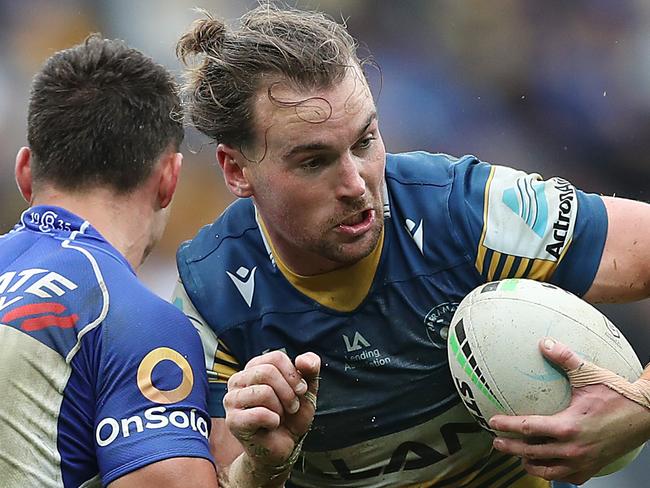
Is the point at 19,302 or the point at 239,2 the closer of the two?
the point at 19,302

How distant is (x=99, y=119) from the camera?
9.30ft

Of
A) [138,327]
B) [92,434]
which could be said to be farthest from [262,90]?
[92,434]

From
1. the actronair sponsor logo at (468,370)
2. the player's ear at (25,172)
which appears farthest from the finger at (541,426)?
the player's ear at (25,172)

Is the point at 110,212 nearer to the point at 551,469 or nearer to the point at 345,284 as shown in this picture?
the point at 345,284

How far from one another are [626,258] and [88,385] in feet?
4.76

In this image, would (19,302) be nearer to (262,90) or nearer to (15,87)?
(262,90)

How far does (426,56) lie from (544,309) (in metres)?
3.94

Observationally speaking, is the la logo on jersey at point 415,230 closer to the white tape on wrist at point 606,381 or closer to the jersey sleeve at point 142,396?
the white tape on wrist at point 606,381

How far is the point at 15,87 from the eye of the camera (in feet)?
20.3

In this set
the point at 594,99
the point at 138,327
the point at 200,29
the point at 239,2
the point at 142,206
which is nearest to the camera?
the point at 138,327

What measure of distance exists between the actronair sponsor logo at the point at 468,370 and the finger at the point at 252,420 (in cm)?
57

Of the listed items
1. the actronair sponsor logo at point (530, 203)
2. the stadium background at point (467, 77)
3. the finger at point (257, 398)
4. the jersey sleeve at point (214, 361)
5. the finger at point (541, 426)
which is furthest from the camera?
the stadium background at point (467, 77)

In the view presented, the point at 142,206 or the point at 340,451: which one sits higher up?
the point at 142,206

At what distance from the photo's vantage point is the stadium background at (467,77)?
593 cm
